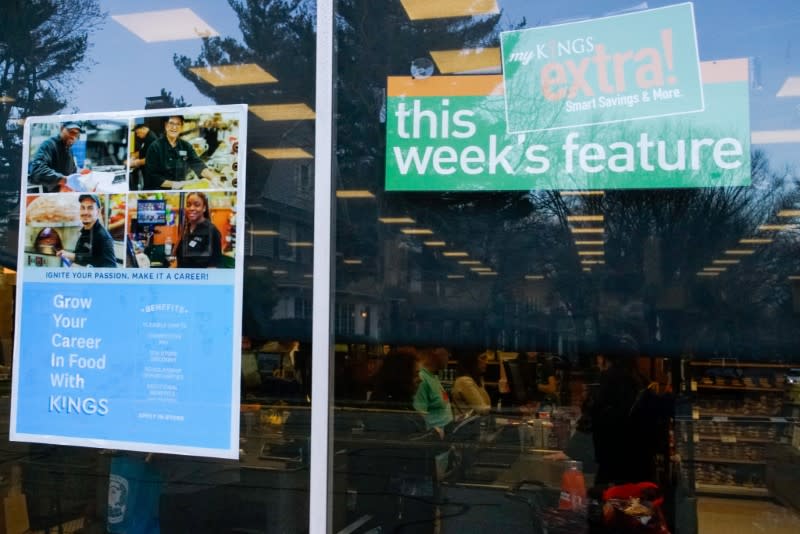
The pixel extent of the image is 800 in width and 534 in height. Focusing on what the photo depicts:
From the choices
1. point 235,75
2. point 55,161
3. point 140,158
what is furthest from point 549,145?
point 55,161

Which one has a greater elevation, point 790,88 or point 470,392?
point 790,88

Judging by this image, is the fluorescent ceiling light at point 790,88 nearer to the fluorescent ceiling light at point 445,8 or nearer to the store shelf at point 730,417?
the fluorescent ceiling light at point 445,8

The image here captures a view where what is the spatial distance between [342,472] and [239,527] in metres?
0.57

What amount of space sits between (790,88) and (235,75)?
206 centimetres

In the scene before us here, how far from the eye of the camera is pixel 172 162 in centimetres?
306

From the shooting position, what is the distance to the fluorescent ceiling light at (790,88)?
257 centimetres

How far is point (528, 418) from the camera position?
3.72 metres

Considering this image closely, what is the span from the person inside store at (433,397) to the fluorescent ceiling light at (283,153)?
0.92m

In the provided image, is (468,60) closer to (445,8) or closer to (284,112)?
(445,8)

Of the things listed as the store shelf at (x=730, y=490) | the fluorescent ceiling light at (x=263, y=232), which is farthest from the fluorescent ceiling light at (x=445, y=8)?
the store shelf at (x=730, y=490)

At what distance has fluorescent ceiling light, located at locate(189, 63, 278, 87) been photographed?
308cm

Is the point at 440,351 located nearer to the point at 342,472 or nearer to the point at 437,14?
the point at 342,472

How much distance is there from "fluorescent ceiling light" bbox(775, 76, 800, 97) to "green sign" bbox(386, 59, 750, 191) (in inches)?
4.7

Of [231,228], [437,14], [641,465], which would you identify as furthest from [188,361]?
[641,465]
